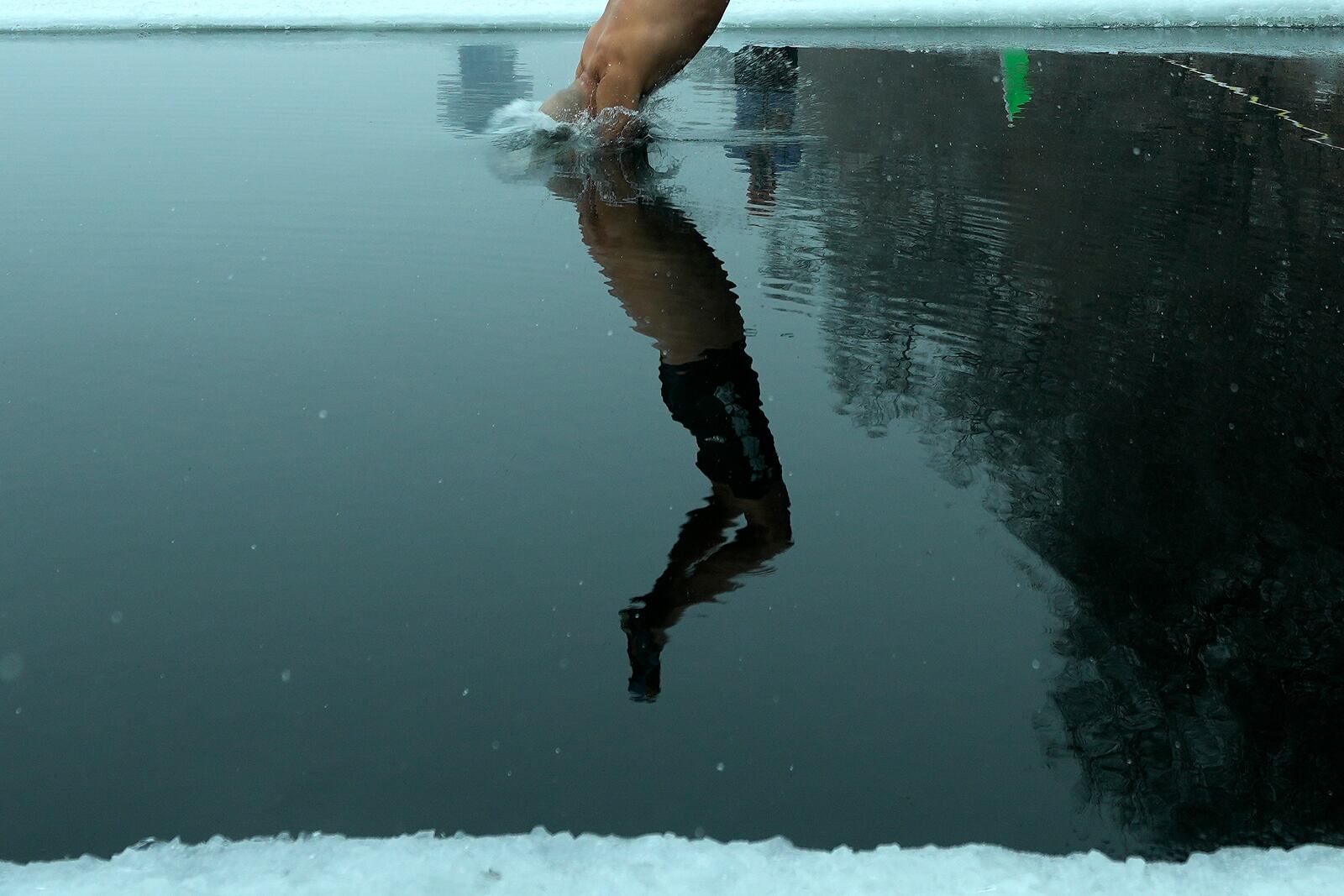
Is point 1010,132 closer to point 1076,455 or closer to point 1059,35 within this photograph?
point 1076,455

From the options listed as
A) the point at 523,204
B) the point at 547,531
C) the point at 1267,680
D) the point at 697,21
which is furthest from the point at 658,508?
the point at 697,21

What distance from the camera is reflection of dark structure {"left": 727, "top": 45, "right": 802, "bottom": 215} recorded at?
270 inches

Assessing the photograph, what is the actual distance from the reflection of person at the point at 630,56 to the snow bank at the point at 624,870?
609cm

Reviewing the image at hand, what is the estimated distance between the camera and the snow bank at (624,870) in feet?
6.80

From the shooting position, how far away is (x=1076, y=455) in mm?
3580

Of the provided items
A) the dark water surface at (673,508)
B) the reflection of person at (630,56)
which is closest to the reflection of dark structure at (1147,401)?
the dark water surface at (673,508)

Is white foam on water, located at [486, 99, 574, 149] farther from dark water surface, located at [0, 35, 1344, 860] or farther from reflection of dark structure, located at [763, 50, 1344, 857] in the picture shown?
reflection of dark structure, located at [763, 50, 1344, 857]

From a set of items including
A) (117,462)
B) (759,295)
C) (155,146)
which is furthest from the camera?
(155,146)

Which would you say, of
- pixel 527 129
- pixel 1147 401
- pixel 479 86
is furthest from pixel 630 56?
pixel 1147 401

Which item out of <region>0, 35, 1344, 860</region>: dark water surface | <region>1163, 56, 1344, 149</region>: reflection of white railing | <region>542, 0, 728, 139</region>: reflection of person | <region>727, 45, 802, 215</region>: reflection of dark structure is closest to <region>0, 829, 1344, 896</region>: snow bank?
<region>0, 35, 1344, 860</region>: dark water surface

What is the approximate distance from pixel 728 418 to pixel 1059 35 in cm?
1112

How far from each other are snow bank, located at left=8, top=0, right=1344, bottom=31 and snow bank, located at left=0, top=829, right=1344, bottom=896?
13.1m

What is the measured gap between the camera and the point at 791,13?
14828 mm

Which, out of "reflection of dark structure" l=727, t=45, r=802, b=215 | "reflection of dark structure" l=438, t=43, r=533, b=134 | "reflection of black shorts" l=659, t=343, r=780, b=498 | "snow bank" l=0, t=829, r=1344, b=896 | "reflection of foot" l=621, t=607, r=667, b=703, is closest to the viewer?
"snow bank" l=0, t=829, r=1344, b=896
